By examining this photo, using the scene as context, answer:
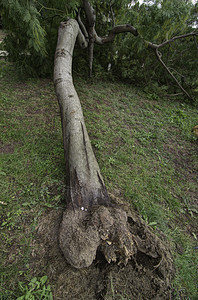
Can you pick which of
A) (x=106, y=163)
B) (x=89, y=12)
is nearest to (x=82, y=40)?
(x=89, y=12)

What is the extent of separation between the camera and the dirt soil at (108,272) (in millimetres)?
1406

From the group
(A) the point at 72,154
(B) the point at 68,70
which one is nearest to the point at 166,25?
(B) the point at 68,70

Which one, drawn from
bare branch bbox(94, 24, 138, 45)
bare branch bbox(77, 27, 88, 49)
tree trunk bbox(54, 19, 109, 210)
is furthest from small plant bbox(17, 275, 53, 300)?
bare branch bbox(94, 24, 138, 45)

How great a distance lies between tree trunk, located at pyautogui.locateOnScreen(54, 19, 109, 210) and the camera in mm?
1813

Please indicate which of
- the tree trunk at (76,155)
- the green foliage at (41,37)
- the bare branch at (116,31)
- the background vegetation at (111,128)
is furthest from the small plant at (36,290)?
the bare branch at (116,31)

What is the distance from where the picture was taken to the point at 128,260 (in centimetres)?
158

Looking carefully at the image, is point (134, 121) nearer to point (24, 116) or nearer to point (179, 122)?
point (179, 122)

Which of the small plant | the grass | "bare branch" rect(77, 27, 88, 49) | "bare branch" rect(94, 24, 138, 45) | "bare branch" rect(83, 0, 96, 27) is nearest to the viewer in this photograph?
the small plant

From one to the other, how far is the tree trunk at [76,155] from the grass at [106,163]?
0.32 meters

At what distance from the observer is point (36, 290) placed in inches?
53.6

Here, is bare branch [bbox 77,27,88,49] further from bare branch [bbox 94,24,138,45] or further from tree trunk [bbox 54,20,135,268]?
tree trunk [bbox 54,20,135,268]

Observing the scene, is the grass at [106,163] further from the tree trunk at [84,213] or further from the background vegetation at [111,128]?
the tree trunk at [84,213]

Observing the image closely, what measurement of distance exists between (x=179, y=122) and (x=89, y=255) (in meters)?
3.82

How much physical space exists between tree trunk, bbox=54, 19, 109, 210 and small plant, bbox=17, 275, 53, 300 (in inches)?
24.8
